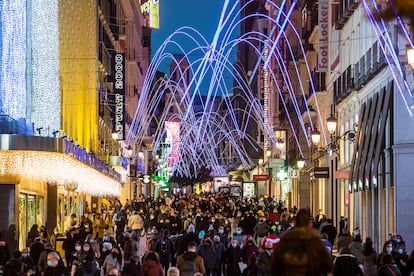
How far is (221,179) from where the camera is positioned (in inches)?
5723

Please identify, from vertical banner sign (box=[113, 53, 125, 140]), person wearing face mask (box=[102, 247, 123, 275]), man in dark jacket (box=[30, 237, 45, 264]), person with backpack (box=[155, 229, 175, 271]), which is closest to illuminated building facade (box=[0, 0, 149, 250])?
person with backpack (box=[155, 229, 175, 271])

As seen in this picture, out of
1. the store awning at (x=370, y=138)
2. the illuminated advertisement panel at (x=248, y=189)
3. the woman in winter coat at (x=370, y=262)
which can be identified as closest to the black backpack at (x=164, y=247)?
the woman in winter coat at (x=370, y=262)

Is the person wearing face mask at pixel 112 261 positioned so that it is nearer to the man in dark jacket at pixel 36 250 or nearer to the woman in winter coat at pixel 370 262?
the man in dark jacket at pixel 36 250

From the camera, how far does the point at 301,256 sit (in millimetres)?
7016

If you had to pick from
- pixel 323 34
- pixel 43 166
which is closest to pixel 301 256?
pixel 43 166

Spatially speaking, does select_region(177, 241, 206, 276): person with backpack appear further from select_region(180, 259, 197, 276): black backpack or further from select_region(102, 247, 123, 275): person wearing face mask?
select_region(102, 247, 123, 275): person wearing face mask

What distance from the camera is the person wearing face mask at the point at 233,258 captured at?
74.0 ft

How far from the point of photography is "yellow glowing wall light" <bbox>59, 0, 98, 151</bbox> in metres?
40.5

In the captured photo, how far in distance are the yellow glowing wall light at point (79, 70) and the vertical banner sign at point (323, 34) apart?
Answer: 11.3 metres

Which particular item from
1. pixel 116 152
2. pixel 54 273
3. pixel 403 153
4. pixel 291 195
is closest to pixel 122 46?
pixel 116 152

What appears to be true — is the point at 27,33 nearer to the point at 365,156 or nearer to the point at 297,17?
the point at 365,156

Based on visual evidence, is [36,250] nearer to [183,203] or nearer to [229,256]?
[229,256]

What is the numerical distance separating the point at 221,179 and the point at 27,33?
375 feet

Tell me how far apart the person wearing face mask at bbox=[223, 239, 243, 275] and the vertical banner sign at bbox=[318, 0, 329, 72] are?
25.6 metres
